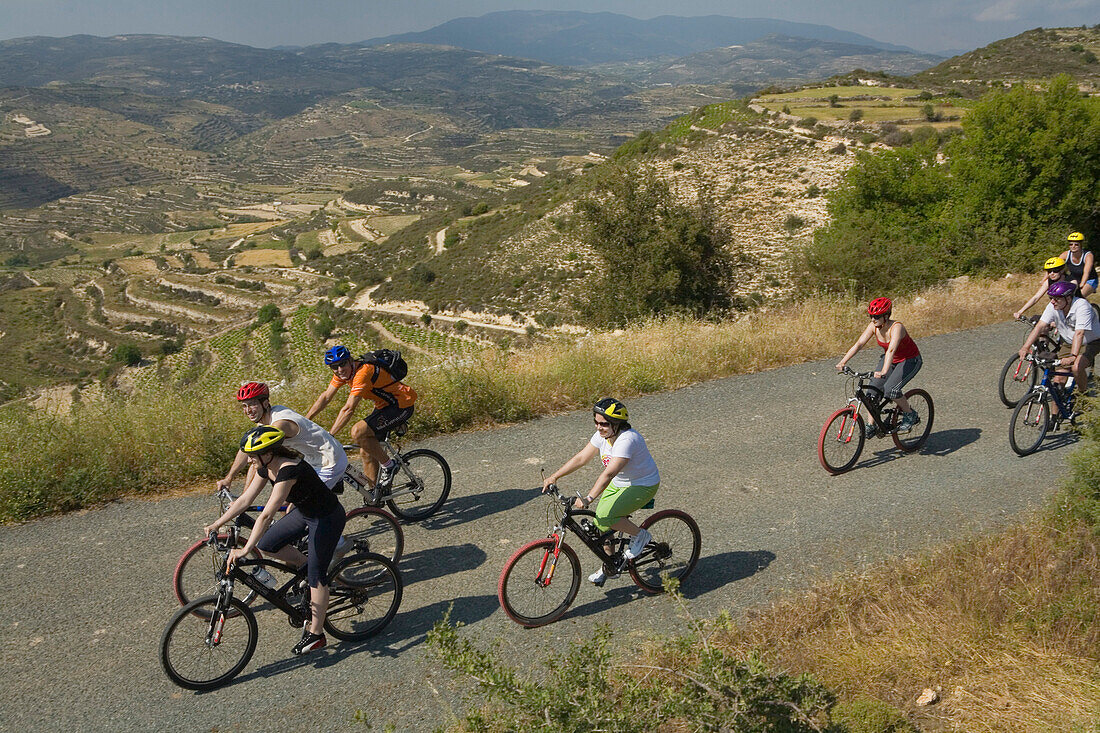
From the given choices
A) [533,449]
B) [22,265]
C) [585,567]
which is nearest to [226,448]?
[533,449]

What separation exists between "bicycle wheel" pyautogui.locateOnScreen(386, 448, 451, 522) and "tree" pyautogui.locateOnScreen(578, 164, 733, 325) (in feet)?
61.2

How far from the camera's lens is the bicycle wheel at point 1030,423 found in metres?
8.10

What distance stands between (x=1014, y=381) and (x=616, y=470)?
759cm

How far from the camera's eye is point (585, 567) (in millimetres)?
6270

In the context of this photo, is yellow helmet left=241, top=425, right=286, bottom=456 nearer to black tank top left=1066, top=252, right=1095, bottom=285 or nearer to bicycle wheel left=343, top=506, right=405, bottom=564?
bicycle wheel left=343, top=506, right=405, bottom=564

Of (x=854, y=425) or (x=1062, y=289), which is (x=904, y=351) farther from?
(x=1062, y=289)

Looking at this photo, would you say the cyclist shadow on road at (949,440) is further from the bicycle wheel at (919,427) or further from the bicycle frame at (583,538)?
the bicycle frame at (583,538)

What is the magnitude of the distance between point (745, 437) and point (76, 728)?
7.35 metres

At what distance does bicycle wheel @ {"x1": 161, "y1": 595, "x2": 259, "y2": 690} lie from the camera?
482cm

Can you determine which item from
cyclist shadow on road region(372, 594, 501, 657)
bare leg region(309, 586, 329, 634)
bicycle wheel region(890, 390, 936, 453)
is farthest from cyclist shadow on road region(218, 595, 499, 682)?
bicycle wheel region(890, 390, 936, 453)

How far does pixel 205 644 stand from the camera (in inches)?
194

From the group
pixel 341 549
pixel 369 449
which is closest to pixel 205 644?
pixel 341 549

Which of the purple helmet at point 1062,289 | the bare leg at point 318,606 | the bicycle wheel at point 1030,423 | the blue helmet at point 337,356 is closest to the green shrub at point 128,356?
the blue helmet at point 337,356

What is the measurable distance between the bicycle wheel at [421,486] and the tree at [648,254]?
18656 millimetres
